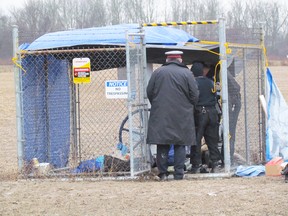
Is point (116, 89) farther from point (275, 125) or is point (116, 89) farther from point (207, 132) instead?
point (275, 125)

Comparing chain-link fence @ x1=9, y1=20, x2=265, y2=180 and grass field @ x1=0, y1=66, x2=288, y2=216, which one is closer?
grass field @ x1=0, y1=66, x2=288, y2=216

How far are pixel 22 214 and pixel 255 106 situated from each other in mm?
5063

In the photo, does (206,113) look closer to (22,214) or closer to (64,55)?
(64,55)

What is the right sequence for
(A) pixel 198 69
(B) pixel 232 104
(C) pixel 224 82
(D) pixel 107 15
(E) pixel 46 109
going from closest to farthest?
(C) pixel 224 82 < (A) pixel 198 69 < (B) pixel 232 104 < (E) pixel 46 109 < (D) pixel 107 15

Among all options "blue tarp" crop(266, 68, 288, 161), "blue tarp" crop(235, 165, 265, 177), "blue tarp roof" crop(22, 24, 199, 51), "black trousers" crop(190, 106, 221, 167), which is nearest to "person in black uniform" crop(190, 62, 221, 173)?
"black trousers" crop(190, 106, 221, 167)

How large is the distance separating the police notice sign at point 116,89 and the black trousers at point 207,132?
1264 mm

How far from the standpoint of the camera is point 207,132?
1004cm

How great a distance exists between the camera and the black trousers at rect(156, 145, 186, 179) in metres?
9.43

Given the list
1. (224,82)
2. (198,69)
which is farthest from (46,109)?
(224,82)

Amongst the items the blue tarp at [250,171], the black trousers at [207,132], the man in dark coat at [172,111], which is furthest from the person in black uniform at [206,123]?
the man in dark coat at [172,111]

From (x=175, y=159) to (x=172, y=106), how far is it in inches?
30.7

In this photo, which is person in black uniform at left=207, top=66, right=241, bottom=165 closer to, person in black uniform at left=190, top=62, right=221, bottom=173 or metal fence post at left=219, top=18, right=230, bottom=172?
person in black uniform at left=190, top=62, right=221, bottom=173

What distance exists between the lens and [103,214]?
7117mm

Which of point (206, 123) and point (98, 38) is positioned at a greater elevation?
point (98, 38)
